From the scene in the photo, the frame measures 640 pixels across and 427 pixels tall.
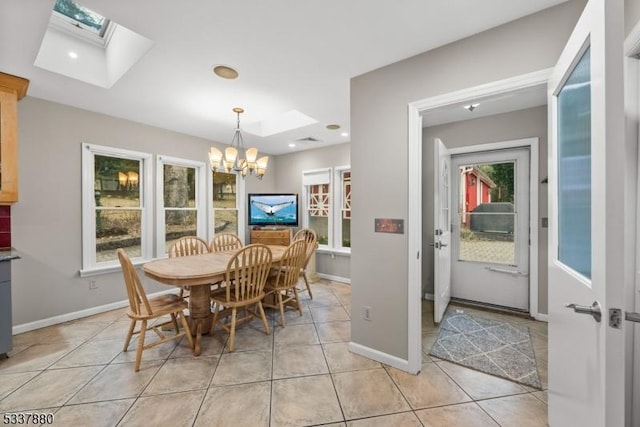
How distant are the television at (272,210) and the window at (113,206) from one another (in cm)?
174

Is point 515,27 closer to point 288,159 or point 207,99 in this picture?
point 207,99

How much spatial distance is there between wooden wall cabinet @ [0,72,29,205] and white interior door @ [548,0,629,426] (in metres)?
4.03

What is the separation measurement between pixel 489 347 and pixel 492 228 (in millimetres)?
1594

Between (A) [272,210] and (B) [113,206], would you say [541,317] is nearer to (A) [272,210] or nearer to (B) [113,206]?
(A) [272,210]

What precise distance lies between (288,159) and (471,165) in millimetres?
3362

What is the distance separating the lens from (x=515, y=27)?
5.09ft

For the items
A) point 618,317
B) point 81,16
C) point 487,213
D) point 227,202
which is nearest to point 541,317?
point 487,213

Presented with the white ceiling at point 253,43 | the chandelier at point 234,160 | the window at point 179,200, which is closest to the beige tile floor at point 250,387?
the window at point 179,200

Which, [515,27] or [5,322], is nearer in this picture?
[515,27]

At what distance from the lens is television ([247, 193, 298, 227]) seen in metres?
4.91

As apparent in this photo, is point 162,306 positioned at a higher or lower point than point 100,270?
lower

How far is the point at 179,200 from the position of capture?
4.07 metres

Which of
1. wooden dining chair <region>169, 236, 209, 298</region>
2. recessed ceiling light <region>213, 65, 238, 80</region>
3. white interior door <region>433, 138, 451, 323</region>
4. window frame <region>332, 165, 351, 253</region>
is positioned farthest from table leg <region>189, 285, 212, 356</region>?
window frame <region>332, 165, 351, 253</region>

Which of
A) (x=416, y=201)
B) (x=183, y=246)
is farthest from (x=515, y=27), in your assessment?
(x=183, y=246)
